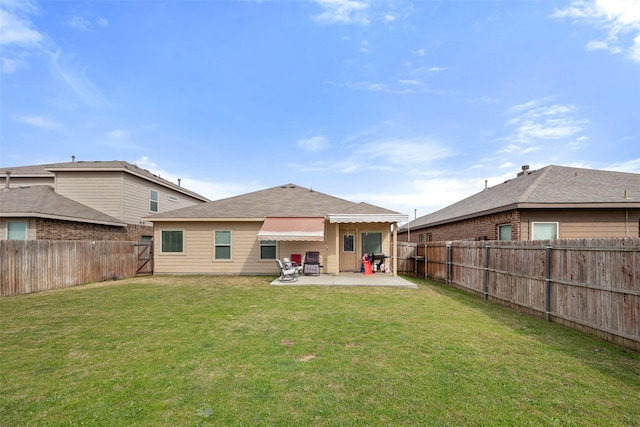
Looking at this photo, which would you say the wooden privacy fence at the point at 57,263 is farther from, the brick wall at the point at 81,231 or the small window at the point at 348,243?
the small window at the point at 348,243

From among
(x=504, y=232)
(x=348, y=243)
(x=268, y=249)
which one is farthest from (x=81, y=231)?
(x=504, y=232)

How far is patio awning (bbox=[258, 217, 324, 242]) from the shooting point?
45.0 feet

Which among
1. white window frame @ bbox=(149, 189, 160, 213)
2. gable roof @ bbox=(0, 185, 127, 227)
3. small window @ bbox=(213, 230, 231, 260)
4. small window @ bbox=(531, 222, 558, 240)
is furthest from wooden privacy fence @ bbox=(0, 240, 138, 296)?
small window @ bbox=(531, 222, 558, 240)

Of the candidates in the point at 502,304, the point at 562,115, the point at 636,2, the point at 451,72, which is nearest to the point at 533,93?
the point at 562,115

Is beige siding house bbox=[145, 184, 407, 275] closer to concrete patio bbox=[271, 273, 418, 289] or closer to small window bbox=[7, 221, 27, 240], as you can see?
concrete patio bbox=[271, 273, 418, 289]

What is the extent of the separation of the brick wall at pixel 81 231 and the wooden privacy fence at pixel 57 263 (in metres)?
2.87

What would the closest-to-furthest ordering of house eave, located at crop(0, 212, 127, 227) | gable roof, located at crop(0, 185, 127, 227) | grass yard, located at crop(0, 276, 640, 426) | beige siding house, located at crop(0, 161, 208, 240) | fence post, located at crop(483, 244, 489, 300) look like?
grass yard, located at crop(0, 276, 640, 426) < fence post, located at crop(483, 244, 489, 300) < house eave, located at crop(0, 212, 127, 227) < gable roof, located at crop(0, 185, 127, 227) < beige siding house, located at crop(0, 161, 208, 240)

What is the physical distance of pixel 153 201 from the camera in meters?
21.6

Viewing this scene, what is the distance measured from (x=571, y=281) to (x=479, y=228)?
8.70m

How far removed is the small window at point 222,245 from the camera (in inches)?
632

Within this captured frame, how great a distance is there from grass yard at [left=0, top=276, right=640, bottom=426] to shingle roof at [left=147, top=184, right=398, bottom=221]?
8.26 metres

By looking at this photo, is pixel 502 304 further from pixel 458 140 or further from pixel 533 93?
pixel 458 140

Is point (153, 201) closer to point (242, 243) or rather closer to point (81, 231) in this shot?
point (81, 231)

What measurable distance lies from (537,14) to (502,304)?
11123 millimetres
